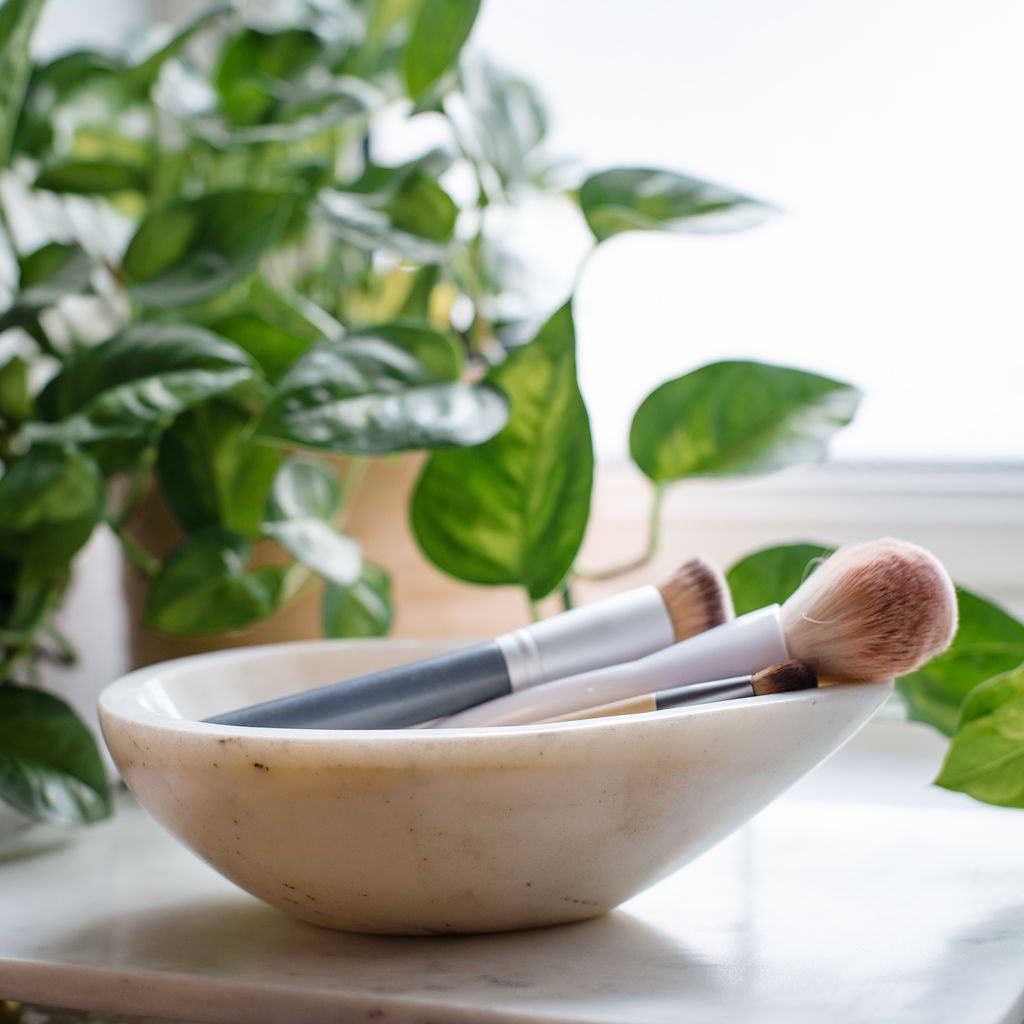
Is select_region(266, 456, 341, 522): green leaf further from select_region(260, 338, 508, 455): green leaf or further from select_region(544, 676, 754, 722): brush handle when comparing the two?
select_region(544, 676, 754, 722): brush handle

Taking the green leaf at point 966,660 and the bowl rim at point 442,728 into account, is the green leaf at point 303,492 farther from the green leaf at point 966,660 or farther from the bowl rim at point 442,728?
the green leaf at point 966,660

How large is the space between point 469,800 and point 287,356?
11.7 inches

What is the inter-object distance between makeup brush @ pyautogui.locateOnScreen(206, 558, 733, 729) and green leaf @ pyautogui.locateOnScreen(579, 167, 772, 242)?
16 cm

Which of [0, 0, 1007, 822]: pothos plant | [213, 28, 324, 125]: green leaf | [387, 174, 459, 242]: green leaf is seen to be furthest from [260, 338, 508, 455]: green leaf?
[213, 28, 324, 125]: green leaf

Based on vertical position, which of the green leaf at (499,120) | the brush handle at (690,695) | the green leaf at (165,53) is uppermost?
the green leaf at (165,53)

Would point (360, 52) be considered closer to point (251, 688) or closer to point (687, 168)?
point (687, 168)

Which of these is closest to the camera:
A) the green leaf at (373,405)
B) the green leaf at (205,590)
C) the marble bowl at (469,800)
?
the marble bowl at (469,800)

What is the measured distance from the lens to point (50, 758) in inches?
17.7

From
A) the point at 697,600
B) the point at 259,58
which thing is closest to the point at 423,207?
the point at 259,58

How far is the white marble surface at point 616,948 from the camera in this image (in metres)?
0.30

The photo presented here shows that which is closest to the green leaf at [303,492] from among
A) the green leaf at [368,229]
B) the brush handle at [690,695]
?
the green leaf at [368,229]

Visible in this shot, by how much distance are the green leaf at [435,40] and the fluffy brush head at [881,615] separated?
0.31m

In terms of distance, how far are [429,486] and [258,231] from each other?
5.1 inches

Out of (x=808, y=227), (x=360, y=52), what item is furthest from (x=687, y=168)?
(x=360, y=52)
